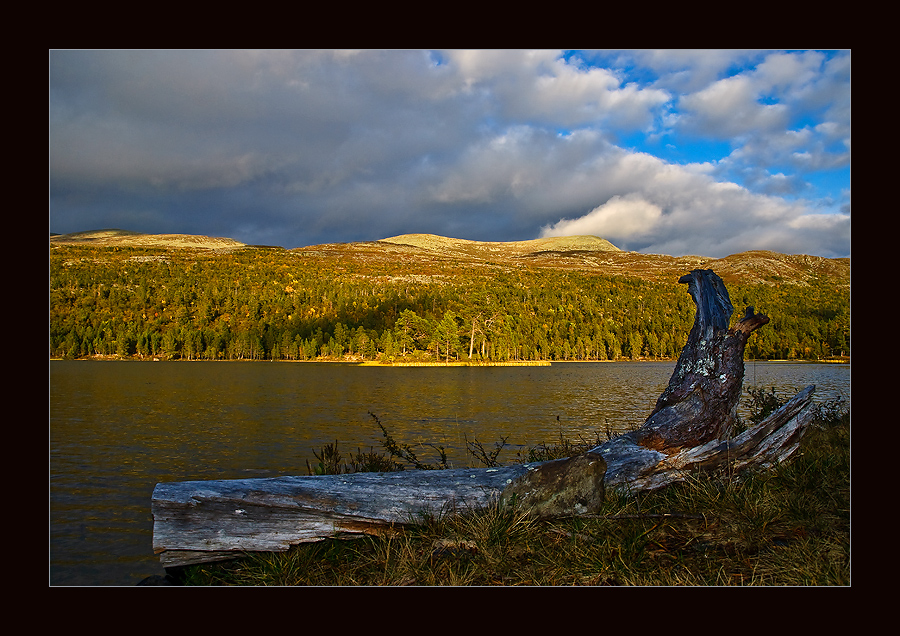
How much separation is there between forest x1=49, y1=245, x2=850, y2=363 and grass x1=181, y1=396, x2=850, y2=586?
71362 millimetres

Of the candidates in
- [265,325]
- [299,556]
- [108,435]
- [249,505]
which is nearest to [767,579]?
[299,556]

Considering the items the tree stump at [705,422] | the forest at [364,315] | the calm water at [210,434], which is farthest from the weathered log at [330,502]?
the forest at [364,315]

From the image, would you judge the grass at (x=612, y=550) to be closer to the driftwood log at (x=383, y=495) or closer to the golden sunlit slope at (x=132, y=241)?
the driftwood log at (x=383, y=495)

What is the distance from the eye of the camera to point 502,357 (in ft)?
305

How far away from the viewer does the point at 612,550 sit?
432 centimetres

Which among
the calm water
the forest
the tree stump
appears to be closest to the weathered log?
the tree stump

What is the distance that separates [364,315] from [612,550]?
106m

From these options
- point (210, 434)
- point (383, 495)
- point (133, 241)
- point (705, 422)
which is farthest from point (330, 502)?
point (133, 241)

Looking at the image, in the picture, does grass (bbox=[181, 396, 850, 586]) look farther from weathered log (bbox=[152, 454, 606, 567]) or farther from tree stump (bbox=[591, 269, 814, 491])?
tree stump (bbox=[591, 269, 814, 491])

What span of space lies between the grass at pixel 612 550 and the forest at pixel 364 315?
71.4 metres

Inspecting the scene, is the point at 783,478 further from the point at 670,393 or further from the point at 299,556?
the point at 299,556

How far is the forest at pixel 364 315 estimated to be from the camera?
87.0 metres

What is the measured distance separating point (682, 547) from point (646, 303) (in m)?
125

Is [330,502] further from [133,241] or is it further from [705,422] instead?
[133,241]
